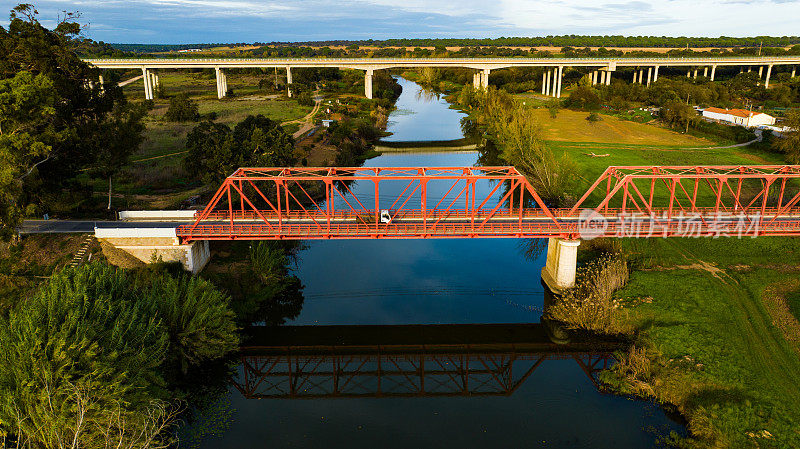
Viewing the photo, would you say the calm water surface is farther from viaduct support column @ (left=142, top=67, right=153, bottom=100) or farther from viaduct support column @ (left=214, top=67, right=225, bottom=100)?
viaduct support column @ (left=142, top=67, right=153, bottom=100)

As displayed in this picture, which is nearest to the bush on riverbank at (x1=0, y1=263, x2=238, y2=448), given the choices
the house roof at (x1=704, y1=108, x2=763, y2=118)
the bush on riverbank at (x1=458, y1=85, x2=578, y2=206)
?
the bush on riverbank at (x1=458, y1=85, x2=578, y2=206)

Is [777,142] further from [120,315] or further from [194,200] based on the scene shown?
[120,315]

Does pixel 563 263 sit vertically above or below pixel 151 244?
below

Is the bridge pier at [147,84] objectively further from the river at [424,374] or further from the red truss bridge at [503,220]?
the river at [424,374]

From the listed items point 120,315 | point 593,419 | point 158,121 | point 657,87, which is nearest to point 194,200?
point 120,315

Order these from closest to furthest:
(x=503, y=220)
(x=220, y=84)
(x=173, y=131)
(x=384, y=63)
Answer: (x=503, y=220)
(x=173, y=131)
(x=220, y=84)
(x=384, y=63)

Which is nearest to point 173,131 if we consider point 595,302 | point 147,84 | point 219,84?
point 219,84

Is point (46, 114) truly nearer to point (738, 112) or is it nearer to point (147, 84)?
point (147, 84)
